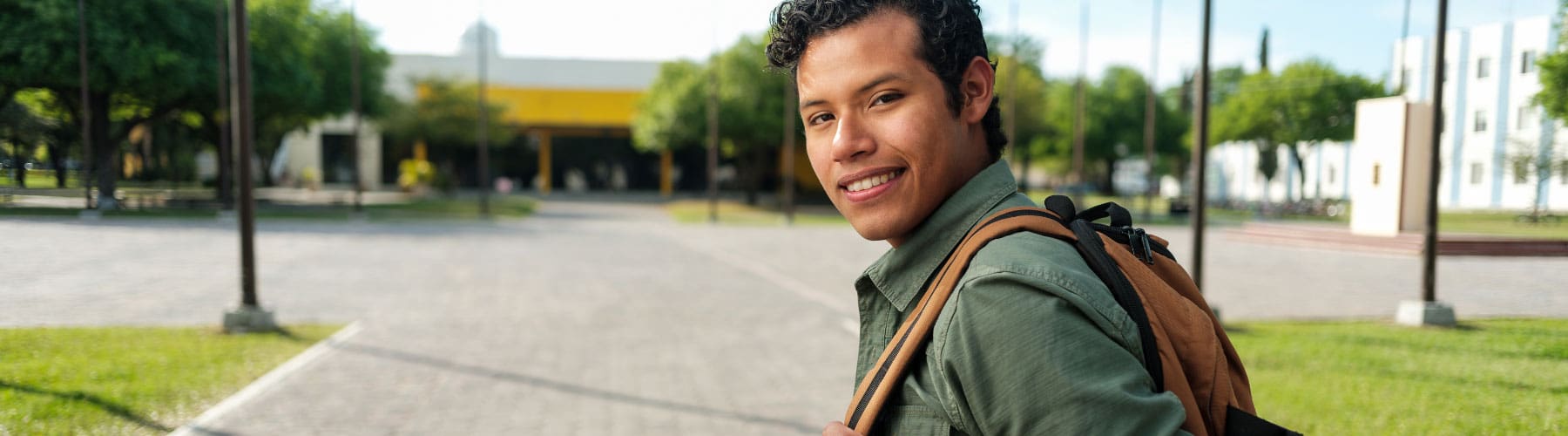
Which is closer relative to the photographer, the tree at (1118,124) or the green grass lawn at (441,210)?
the green grass lawn at (441,210)

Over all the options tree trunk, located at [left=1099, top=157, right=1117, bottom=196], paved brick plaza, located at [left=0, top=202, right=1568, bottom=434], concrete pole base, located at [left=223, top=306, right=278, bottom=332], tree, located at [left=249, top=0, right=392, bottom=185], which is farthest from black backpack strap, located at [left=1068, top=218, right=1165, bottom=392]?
tree trunk, located at [left=1099, top=157, right=1117, bottom=196]

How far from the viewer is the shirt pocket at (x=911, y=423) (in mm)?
1265

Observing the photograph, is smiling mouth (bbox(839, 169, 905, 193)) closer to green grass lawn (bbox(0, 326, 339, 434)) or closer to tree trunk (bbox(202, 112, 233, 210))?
green grass lawn (bbox(0, 326, 339, 434))

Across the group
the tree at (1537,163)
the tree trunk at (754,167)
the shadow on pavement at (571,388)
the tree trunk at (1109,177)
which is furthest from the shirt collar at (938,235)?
the tree trunk at (1109,177)

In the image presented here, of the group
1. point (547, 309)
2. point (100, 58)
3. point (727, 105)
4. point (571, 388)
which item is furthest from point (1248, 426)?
point (727, 105)

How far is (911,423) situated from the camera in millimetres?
1296

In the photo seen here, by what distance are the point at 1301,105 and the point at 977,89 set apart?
465cm

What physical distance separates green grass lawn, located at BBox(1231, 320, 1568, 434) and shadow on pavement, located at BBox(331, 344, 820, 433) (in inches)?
98.8

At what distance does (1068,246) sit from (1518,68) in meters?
2.82

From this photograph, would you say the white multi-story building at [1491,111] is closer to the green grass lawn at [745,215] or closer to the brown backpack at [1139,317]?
the brown backpack at [1139,317]

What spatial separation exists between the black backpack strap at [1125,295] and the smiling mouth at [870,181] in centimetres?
32

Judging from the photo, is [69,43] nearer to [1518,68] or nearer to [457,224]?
[1518,68]

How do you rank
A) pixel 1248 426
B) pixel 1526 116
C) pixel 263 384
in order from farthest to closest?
pixel 263 384 < pixel 1526 116 < pixel 1248 426

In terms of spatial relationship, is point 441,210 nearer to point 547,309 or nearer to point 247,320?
point 547,309
